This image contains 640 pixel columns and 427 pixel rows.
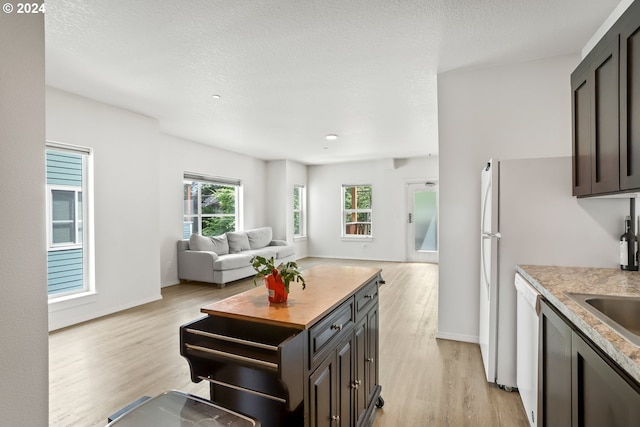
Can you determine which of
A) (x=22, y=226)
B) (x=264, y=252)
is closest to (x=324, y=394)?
(x=22, y=226)

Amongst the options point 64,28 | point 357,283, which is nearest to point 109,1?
point 64,28

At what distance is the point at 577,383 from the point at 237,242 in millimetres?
5909

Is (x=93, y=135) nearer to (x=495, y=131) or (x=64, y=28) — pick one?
(x=64, y=28)

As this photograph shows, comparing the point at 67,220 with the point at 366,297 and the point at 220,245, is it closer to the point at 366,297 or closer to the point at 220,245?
the point at 220,245

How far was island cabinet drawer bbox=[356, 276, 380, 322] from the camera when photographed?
1.79 m

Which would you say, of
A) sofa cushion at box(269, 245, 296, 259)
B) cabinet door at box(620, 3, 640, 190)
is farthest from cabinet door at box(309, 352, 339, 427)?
sofa cushion at box(269, 245, 296, 259)

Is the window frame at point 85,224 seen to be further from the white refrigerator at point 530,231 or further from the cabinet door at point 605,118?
the cabinet door at point 605,118

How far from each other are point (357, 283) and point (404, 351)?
1577 mm

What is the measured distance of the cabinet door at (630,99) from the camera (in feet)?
4.72

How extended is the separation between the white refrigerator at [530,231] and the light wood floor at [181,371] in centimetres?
33

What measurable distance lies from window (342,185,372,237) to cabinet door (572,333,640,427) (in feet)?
24.1

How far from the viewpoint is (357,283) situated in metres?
1.84

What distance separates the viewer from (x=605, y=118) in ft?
5.76

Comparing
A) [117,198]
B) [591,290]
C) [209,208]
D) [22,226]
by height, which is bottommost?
[591,290]
